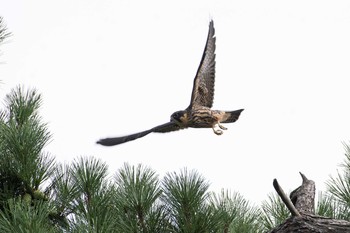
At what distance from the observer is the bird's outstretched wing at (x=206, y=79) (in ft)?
18.3

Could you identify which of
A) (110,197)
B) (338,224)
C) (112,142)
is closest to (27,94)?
(112,142)

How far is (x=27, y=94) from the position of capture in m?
5.05

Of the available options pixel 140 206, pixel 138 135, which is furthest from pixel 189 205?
pixel 138 135

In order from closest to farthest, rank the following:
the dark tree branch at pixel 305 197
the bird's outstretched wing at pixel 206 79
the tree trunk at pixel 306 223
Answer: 1. the tree trunk at pixel 306 223
2. the dark tree branch at pixel 305 197
3. the bird's outstretched wing at pixel 206 79

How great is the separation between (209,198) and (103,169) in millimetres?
572

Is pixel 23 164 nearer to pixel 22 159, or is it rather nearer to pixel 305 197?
pixel 22 159

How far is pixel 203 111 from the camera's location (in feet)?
18.5

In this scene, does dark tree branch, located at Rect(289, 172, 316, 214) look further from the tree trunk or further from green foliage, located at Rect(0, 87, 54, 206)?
green foliage, located at Rect(0, 87, 54, 206)

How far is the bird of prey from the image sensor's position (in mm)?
5598

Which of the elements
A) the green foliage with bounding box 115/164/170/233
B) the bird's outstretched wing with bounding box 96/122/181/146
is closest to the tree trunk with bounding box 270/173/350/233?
the green foliage with bounding box 115/164/170/233

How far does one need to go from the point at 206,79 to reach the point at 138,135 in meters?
0.59

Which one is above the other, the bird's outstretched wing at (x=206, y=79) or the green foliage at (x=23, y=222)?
the bird's outstretched wing at (x=206, y=79)

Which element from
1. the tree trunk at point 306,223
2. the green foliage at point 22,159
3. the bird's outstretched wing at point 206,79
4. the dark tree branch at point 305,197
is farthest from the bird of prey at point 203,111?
the tree trunk at point 306,223

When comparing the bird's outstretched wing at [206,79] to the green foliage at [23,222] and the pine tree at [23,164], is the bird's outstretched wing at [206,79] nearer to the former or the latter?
the pine tree at [23,164]
